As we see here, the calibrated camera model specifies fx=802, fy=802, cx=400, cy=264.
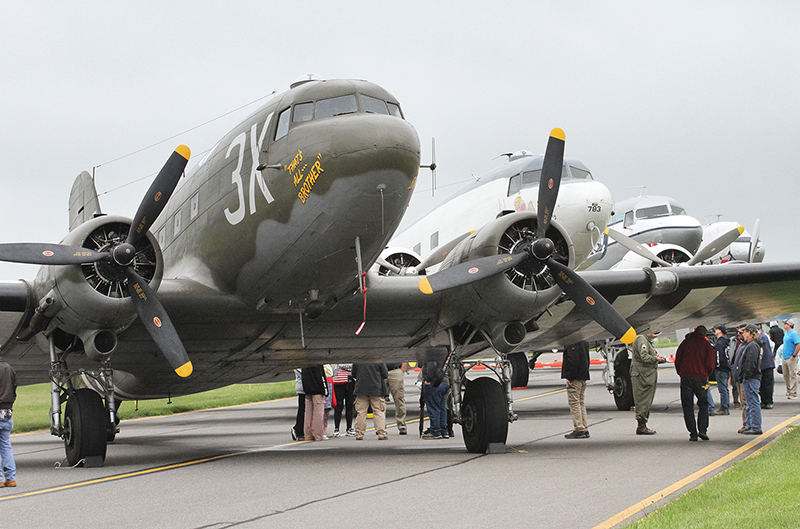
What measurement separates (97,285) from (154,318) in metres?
0.98

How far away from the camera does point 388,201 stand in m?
10.2

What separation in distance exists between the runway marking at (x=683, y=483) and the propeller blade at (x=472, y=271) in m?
3.82

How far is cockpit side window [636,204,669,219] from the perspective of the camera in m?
32.0

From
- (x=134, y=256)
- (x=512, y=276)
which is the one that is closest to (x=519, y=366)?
(x=512, y=276)

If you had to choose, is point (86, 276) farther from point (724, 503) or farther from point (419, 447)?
point (724, 503)

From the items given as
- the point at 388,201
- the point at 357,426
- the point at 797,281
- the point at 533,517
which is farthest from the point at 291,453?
the point at 797,281

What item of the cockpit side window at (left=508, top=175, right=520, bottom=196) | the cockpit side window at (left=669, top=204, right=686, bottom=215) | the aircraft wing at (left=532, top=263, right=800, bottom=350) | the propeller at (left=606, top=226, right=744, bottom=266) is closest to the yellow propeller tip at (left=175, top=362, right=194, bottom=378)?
the aircraft wing at (left=532, top=263, right=800, bottom=350)

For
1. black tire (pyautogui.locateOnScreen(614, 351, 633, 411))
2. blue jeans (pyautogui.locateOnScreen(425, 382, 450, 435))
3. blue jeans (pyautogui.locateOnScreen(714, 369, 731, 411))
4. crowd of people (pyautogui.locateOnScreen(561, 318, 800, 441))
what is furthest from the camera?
black tire (pyautogui.locateOnScreen(614, 351, 633, 411))

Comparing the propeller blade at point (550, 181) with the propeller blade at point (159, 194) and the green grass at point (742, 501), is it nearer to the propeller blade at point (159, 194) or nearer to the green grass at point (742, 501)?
the green grass at point (742, 501)

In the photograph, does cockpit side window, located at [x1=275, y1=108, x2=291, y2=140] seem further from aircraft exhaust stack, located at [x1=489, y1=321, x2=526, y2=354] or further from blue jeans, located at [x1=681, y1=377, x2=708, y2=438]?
blue jeans, located at [x1=681, y1=377, x2=708, y2=438]

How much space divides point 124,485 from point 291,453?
386cm

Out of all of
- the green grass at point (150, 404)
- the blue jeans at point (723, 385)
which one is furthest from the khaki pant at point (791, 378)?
the green grass at point (150, 404)

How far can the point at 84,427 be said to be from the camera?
1148cm

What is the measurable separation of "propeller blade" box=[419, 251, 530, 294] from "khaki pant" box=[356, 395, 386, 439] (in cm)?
459
